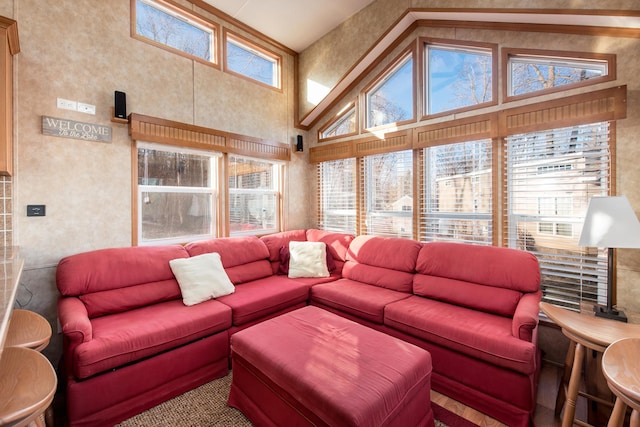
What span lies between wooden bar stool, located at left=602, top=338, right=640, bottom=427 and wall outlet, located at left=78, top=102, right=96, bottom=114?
4.00 m

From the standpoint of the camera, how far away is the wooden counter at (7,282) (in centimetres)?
91

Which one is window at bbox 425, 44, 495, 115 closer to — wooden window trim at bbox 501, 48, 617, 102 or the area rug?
wooden window trim at bbox 501, 48, 617, 102

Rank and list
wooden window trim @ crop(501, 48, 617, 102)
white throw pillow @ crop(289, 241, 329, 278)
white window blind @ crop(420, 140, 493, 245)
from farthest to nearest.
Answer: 1. white throw pillow @ crop(289, 241, 329, 278)
2. white window blind @ crop(420, 140, 493, 245)
3. wooden window trim @ crop(501, 48, 617, 102)

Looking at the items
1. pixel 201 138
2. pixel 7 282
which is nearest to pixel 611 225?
pixel 7 282

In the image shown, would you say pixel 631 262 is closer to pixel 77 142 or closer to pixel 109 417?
pixel 109 417

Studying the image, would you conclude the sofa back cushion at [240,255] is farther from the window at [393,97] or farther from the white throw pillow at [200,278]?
the window at [393,97]

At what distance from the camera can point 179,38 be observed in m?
3.33

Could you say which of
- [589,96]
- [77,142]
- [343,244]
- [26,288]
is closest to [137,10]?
[77,142]

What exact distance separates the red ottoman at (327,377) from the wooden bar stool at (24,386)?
39.4 inches

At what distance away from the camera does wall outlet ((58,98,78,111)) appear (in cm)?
256

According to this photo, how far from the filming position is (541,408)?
200cm

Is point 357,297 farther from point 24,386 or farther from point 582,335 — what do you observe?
point 24,386

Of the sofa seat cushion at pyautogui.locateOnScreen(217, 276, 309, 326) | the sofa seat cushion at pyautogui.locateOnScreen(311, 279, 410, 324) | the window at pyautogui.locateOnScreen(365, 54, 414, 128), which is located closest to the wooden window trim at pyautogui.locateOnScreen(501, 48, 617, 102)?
the window at pyautogui.locateOnScreen(365, 54, 414, 128)

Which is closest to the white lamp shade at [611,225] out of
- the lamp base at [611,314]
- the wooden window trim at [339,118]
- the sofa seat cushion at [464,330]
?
the lamp base at [611,314]
